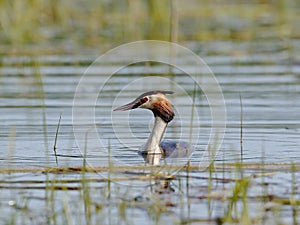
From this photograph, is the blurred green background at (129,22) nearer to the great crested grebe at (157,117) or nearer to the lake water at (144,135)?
the lake water at (144,135)

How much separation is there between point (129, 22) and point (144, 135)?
7.89 metres

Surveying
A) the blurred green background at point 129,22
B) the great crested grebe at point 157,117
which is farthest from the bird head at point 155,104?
the blurred green background at point 129,22

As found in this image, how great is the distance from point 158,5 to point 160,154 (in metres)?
8.66

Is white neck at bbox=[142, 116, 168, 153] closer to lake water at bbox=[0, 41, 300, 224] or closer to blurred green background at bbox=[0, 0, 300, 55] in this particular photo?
lake water at bbox=[0, 41, 300, 224]

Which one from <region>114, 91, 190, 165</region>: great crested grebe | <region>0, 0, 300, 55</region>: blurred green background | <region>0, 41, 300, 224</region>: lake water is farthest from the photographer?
<region>0, 0, 300, 55</region>: blurred green background

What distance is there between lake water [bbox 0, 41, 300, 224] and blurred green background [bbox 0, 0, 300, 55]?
0.97 m

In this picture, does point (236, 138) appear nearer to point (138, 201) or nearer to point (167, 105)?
point (167, 105)

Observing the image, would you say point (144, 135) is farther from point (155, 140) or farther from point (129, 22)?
point (129, 22)

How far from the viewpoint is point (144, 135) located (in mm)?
9117

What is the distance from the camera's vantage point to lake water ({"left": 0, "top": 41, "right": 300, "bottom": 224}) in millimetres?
5926

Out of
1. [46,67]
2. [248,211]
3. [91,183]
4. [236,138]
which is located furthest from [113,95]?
[248,211]

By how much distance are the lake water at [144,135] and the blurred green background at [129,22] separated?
0.97 metres

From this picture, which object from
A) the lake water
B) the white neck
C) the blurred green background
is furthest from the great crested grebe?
the blurred green background

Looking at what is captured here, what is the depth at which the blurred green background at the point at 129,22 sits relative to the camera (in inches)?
598
